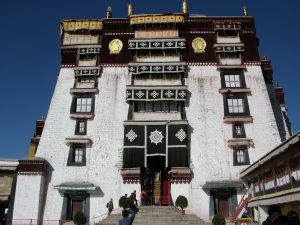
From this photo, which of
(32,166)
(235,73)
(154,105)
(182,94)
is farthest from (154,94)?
(32,166)

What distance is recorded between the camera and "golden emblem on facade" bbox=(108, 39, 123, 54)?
3250 cm

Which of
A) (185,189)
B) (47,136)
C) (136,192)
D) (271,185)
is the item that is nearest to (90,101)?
(47,136)

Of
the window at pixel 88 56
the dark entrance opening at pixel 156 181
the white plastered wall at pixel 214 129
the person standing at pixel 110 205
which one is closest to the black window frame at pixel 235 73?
the white plastered wall at pixel 214 129

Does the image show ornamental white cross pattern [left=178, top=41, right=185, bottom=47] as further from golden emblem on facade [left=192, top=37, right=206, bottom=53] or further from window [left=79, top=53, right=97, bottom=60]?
window [left=79, top=53, right=97, bottom=60]

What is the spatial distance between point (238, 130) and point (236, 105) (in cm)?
218

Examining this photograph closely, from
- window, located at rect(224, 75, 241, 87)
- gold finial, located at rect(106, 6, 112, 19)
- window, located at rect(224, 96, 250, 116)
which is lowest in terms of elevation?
window, located at rect(224, 96, 250, 116)

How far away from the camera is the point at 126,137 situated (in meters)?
28.2

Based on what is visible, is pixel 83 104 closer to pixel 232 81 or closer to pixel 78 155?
pixel 78 155

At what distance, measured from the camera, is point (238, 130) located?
2853 cm

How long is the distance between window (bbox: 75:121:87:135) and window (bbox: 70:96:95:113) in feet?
3.43

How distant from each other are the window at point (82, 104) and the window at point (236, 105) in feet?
35.7

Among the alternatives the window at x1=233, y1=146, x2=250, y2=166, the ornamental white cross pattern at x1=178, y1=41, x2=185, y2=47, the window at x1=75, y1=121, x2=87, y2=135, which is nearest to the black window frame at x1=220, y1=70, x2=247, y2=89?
the ornamental white cross pattern at x1=178, y1=41, x2=185, y2=47

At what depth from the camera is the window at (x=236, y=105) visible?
2900 cm

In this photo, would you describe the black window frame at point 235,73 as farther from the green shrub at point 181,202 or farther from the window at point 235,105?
the green shrub at point 181,202
